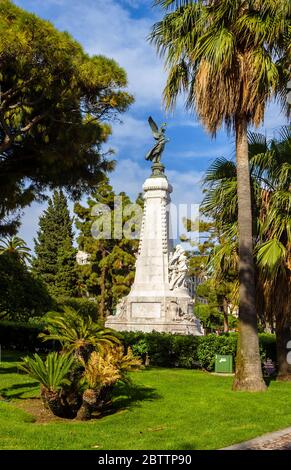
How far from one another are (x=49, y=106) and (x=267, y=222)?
237 inches

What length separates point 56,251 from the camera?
54.7 meters

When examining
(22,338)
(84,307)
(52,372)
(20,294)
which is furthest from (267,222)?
(84,307)

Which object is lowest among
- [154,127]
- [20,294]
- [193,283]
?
[20,294]

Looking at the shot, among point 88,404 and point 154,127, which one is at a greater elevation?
point 154,127

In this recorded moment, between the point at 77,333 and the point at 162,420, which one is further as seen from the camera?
the point at 77,333

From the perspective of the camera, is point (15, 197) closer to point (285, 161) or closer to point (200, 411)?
point (285, 161)

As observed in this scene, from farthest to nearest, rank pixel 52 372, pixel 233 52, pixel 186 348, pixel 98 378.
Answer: pixel 186 348 → pixel 233 52 → pixel 52 372 → pixel 98 378

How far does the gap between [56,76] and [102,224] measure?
30.6 m

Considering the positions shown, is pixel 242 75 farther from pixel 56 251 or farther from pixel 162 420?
pixel 56 251

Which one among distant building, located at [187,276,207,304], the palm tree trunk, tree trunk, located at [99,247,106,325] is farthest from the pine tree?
the palm tree trunk

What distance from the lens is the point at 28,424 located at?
786 centimetres

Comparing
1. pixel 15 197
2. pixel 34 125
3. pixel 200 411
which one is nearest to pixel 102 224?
pixel 15 197

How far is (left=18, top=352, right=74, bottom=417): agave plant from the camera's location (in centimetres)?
819

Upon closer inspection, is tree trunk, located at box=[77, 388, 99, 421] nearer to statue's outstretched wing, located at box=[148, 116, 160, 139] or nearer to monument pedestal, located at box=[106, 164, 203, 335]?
monument pedestal, located at box=[106, 164, 203, 335]
